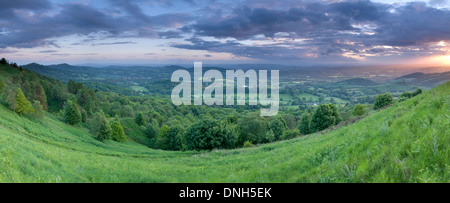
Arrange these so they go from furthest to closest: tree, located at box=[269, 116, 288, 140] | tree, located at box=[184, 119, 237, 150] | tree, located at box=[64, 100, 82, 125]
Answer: tree, located at box=[64, 100, 82, 125] < tree, located at box=[269, 116, 288, 140] < tree, located at box=[184, 119, 237, 150]

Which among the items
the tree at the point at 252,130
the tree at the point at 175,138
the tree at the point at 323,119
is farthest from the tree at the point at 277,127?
the tree at the point at 175,138

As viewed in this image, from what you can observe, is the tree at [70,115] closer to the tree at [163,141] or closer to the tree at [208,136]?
the tree at [163,141]

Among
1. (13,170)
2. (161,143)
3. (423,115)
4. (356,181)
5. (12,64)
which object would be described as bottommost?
(161,143)

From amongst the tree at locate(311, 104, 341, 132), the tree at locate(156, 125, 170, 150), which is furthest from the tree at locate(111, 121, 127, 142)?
the tree at locate(311, 104, 341, 132)

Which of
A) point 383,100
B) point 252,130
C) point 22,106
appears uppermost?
point 383,100

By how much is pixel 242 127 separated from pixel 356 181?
174ft

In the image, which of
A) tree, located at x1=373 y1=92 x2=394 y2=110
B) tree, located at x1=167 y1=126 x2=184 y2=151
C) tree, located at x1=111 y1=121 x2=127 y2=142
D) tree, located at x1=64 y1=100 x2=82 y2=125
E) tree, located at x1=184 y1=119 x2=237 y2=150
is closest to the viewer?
tree, located at x1=184 y1=119 x2=237 y2=150

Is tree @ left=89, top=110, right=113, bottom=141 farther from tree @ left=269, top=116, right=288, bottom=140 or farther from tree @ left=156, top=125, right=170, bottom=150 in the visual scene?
tree @ left=269, top=116, right=288, bottom=140

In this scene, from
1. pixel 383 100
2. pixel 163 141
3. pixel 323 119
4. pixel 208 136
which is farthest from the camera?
pixel 163 141

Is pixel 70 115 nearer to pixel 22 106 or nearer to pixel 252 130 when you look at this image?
pixel 22 106

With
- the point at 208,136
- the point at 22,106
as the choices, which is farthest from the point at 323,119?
the point at 22,106
